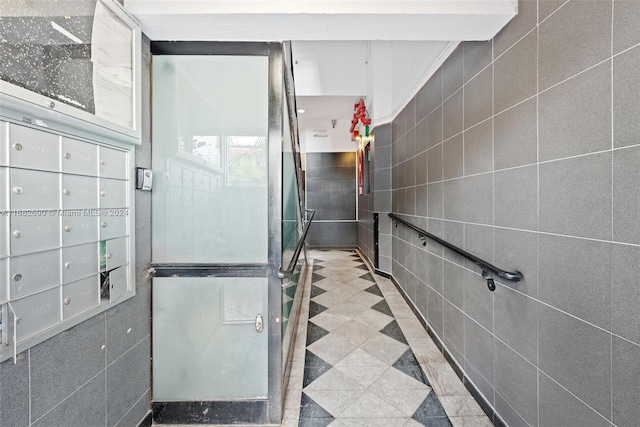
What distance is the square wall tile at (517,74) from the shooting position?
40.6 inches

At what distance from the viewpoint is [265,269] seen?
4.25 ft

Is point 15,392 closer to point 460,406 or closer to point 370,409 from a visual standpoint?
point 370,409

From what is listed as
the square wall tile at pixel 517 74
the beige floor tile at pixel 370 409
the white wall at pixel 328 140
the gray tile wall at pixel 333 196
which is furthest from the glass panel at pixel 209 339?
the white wall at pixel 328 140

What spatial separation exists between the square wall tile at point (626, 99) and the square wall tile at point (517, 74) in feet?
0.99

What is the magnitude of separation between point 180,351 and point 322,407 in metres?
0.88

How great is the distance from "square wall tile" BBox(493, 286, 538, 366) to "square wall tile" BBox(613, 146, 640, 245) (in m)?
0.45

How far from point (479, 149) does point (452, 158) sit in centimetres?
30

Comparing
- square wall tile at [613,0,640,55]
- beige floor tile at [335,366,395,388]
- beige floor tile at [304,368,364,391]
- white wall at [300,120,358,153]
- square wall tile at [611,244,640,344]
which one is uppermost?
white wall at [300,120,358,153]

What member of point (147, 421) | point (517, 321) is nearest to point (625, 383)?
point (517, 321)

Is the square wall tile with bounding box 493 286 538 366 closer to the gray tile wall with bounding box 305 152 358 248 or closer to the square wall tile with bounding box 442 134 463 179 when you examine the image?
the square wall tile with bounding box 442 134 463 179

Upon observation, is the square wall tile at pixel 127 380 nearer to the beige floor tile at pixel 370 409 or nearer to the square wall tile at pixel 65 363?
the square wall tile at pixel 65 363

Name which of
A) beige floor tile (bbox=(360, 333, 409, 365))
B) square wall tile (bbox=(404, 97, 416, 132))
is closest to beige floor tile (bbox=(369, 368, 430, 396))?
beige floor tile (bbox=(360, 333, 409, 365))

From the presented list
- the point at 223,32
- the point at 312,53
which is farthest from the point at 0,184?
the point at 312,53

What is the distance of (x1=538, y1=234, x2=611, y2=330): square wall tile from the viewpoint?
0.78 metres
